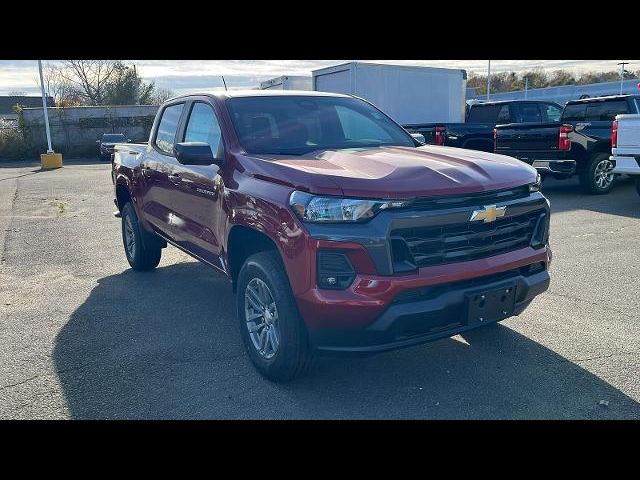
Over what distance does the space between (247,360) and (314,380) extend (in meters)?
0.60

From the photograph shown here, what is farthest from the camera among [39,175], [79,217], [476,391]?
[39,175]

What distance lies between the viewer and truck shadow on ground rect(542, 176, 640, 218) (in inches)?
378

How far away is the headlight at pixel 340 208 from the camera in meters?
3.15

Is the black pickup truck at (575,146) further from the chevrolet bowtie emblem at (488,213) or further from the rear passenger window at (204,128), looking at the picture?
the chevrolet bowtie emblem at (488,213)

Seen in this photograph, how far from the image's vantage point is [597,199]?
10664 mm

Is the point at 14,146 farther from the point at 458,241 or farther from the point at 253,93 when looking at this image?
the point at 458,241

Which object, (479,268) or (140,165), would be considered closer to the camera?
(479,268)

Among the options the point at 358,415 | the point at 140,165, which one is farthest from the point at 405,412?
the point at 140,165

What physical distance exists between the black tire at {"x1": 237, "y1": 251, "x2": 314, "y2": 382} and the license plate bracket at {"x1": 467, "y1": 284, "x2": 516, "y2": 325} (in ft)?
3.11

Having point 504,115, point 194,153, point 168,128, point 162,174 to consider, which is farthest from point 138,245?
point 504,115

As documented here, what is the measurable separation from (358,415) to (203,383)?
3.50 feet

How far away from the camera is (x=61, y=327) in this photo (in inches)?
192

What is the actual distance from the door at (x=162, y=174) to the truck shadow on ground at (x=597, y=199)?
21.1ft

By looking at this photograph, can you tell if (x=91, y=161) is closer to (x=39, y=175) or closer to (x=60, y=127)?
(x=60, y=127)
